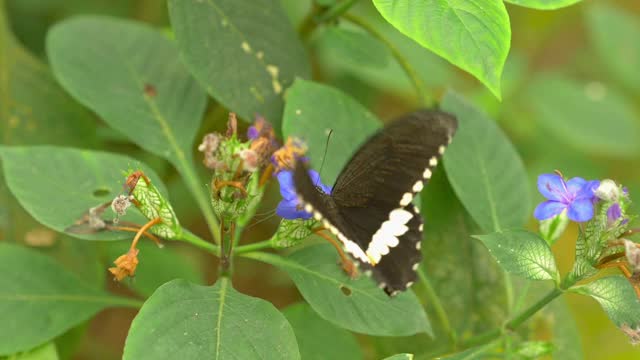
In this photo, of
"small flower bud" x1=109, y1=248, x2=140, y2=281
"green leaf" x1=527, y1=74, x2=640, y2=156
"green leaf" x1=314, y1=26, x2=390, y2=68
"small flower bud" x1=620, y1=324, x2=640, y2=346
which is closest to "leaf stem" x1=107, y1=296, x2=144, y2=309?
"small flower bud" x1=109, y1=248, x2=140, y2=281

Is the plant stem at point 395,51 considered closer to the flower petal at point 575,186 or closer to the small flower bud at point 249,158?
the flower petal at point 575,186

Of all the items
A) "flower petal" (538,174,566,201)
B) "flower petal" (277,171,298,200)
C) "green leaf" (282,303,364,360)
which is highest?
"flower petal" (538,174,566,201)

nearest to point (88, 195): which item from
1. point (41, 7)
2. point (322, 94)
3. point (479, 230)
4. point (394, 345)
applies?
point (322, 94)

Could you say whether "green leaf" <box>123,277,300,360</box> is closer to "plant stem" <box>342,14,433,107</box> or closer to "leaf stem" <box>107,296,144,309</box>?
"leaf stem" <box>107,296,144,309</box>

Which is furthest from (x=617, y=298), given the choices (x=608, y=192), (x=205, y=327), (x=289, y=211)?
(x=205, y=327)

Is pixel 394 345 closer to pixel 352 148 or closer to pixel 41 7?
pixel 352 148

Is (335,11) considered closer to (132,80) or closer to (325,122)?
(325,122)

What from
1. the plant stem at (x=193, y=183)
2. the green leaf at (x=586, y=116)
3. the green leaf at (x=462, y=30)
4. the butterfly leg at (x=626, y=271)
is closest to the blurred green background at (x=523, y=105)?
the green leaf at (x=586, y=116)
